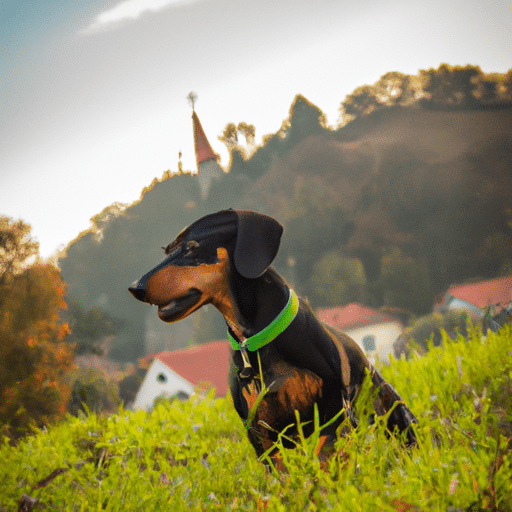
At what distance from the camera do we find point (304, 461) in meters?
1.67

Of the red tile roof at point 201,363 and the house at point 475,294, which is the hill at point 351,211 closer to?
the house at point 475,294

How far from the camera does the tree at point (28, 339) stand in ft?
40.2

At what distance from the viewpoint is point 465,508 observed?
1242mm

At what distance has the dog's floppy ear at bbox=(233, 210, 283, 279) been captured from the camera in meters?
1.88

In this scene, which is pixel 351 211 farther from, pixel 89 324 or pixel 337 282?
pixel 89 324

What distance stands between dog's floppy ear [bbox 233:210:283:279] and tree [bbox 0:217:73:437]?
39.4ft

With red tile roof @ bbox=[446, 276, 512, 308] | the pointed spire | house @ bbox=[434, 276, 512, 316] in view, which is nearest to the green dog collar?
house @ bbox=[434, 276, 512, 316]

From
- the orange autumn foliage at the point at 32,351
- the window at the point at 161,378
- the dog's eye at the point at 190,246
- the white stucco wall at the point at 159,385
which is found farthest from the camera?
the window at the point at 161,378

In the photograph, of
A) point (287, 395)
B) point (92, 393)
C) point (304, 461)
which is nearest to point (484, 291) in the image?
point (92, 393)

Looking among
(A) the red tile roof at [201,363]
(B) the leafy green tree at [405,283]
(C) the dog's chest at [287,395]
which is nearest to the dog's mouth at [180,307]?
(C) the dog's chest at [287,395]

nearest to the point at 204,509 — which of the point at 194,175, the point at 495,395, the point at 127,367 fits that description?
the point at 495,395

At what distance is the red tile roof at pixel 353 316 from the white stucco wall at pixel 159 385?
927 centimetres

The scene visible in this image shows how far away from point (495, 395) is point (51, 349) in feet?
50.4

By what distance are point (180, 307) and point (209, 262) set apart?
274 mm
